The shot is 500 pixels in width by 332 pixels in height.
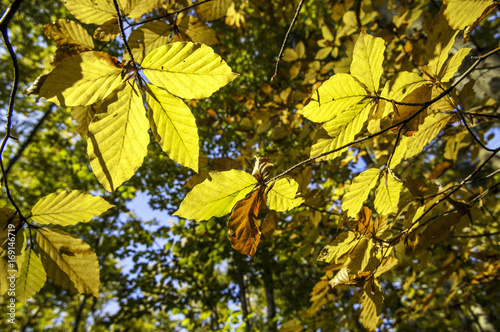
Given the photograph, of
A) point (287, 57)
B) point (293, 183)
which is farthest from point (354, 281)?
point (287, 57)

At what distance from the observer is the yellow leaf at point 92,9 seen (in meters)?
0.65

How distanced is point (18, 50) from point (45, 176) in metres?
2.79

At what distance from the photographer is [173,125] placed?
511mm

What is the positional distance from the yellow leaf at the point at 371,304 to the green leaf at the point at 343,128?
0.42 metres

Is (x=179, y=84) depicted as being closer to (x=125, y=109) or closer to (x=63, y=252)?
(x=125, y=109)

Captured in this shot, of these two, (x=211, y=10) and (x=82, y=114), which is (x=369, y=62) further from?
(x=82, y=114)

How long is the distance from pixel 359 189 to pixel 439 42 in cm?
36

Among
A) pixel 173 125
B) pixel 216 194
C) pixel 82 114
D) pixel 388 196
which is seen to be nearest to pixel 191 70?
pixel 173 125

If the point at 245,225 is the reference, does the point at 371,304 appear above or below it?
below

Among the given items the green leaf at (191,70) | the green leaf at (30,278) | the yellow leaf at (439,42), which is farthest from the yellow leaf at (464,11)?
the green leaf at (30,278)

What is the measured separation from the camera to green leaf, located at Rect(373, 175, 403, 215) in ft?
2.22

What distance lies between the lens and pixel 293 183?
65 cm

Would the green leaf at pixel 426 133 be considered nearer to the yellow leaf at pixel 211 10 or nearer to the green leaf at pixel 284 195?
the green leaf at pixel 284 195

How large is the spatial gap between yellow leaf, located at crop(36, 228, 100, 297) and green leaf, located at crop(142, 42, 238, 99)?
0.40 meters
